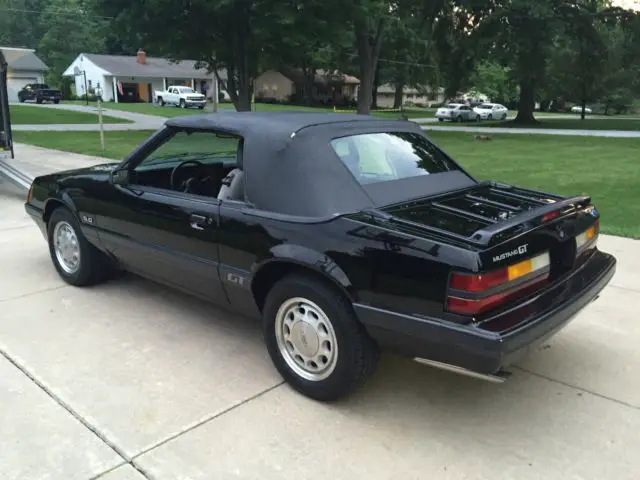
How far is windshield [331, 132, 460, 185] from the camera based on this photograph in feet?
11.5

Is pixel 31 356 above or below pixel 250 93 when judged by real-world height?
below

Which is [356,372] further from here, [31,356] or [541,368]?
[31,356]

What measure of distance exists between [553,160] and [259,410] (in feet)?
45.2

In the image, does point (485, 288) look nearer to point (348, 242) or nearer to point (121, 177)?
point (348, 242)

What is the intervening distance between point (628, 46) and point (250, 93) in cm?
1994

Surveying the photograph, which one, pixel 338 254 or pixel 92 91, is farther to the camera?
pixel 92 91

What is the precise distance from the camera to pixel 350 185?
3.31 meters

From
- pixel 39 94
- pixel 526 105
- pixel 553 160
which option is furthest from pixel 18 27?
pixel 553 160

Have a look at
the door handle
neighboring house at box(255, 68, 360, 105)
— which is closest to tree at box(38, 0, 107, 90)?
neighboring house at box(255, 68, 360, 105)

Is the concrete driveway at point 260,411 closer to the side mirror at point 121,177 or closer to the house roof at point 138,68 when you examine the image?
the side mirror at point 121,177

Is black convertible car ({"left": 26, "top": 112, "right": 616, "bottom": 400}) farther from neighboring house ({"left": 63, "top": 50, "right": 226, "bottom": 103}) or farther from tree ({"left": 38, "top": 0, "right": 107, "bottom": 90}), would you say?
tree ({"left": 38, "top": 0, "right": 107, "bottom": 90})

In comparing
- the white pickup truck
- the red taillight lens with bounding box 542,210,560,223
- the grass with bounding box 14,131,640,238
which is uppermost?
the white pickup truck

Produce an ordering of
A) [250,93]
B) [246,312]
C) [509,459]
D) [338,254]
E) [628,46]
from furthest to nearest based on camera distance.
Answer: [628,46] → [250,93] → [246,312] → [338,254] → [509,459]

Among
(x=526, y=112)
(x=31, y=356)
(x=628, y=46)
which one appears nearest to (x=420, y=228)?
(x=31, y=356)
